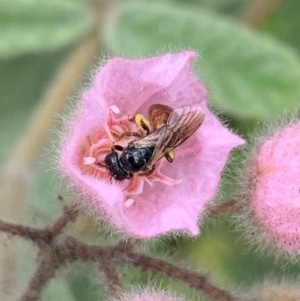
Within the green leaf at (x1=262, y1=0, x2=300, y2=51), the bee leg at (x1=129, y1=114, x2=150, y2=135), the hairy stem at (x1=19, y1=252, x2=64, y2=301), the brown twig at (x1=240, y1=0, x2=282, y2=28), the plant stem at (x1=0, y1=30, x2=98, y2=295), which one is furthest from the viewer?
the green leaf at (x1=262, y1=0, x2=300, y2=51)

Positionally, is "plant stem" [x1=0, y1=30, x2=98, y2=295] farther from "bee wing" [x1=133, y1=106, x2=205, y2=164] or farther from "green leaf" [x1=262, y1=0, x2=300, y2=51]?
"green leaf" [x1=262, y1=0, x2=300, y2=51]

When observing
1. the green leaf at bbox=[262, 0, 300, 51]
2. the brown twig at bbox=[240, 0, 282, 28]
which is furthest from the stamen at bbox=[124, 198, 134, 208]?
the green leaf at bbox=[262, 0, 300, 51]

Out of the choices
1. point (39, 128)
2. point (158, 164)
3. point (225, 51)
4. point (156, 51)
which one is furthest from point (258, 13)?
point (158, 164)

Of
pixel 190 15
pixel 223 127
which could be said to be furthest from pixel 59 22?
pixel 223 127

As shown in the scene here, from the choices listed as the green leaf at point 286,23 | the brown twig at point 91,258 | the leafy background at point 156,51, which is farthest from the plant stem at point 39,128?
the green leaf at point 286,23

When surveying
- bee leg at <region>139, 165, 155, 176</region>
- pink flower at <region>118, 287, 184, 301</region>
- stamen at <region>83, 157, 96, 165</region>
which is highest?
bee leg at <region>139, 165, 155, 176</region>

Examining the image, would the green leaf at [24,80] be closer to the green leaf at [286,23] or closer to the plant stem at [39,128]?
the plant stem at [39,128]

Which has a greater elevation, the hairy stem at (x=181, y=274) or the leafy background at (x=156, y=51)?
the leafy background at (x=156, y=51)
